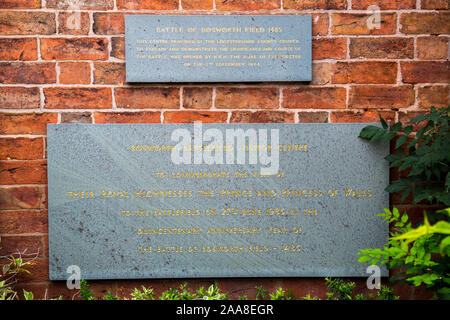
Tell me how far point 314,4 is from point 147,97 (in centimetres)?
93

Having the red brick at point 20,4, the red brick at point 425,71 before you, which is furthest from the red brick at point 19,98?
the red brick at point 425,71

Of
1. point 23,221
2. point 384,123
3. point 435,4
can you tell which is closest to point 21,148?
point 23,221

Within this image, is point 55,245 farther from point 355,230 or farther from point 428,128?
point 428,128

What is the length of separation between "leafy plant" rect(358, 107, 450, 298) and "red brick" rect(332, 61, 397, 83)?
0.25 metres

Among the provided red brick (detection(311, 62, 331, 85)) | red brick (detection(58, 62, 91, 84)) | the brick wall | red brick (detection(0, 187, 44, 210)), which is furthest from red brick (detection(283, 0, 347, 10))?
red brick (detection(0, 187, 44, 210))

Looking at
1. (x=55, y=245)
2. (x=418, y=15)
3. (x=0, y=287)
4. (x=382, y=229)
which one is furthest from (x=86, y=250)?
(x=418, y=15)

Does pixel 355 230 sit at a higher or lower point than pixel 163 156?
lower

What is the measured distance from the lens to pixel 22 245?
1.63 m

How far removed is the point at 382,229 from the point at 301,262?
42cm

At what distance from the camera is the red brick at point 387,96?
1634mm

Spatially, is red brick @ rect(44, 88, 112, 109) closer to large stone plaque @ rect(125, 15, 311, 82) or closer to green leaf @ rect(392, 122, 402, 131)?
large stone plaque @ rect(125, 15, 311, 82)

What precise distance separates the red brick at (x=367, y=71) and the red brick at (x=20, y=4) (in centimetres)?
147

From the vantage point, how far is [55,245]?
62.4 inches

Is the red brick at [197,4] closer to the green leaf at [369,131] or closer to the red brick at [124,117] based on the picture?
the red brick at [124,117]
